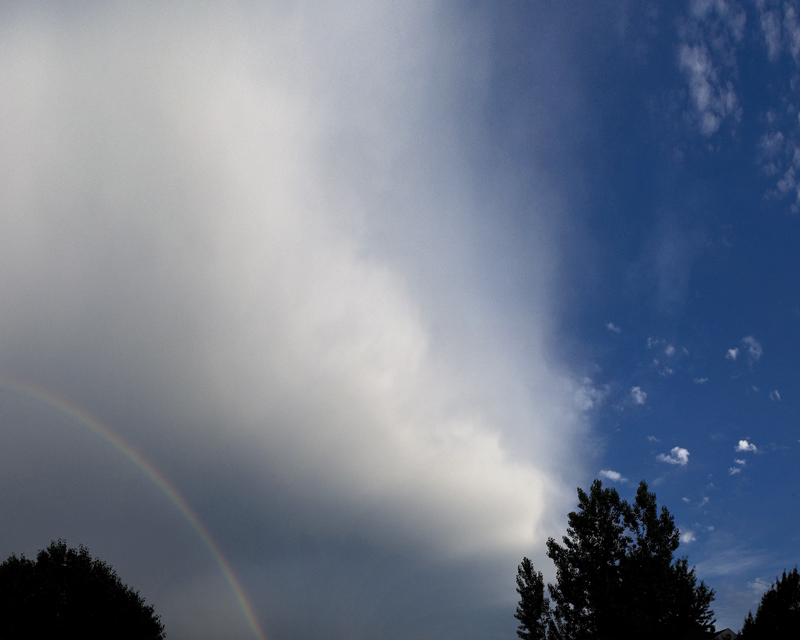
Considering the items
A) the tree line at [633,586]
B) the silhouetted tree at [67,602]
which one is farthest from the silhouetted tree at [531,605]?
the silhouetted tree at [67,602]

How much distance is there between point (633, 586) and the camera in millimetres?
54750

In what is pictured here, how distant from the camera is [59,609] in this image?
2183 inches

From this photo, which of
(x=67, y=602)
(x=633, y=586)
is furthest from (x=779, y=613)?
(x=67, y=602)

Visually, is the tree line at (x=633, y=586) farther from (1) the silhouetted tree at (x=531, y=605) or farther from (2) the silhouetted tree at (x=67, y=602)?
(2) the silhouetted tree at (x=67, y=602)

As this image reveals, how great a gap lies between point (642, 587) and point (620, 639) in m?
6.34

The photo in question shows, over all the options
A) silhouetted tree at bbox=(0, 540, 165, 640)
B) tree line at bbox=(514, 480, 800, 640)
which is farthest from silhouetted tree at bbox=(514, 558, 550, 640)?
silhouetted tree at bbox=(0, 540, 165, 640)

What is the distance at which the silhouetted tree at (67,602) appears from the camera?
172ft

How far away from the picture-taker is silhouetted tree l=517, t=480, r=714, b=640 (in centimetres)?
5388

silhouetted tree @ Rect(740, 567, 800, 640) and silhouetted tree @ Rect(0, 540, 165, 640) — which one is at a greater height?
silhouetted tree @ Rect(0, 540, 165, 640)

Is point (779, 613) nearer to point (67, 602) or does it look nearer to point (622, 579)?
point (622, 579)

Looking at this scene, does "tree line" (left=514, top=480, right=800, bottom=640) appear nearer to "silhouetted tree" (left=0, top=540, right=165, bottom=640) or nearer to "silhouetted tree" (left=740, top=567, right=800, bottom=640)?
"silhouetted tree" (left=740, top=567, right=800, bottom=640)

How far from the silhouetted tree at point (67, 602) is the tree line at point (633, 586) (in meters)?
52.5

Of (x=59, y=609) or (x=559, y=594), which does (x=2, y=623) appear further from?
(x=559, y=594)

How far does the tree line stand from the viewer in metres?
50.7
